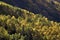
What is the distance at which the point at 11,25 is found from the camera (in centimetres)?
8638

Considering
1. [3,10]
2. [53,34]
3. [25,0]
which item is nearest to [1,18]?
[3,10]

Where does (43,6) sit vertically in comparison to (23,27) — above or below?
below

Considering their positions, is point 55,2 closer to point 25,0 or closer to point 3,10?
point 25,0

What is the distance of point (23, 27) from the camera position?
285 ft

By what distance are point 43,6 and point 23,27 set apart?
7041 centimetres

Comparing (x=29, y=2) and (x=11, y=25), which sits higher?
(x=11, y=25)

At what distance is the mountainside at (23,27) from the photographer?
77438mm

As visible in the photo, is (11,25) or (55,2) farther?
(55,2)

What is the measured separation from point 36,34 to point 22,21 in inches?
586

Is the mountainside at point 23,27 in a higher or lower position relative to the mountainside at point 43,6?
higher

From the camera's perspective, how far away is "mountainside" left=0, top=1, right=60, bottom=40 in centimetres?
7744

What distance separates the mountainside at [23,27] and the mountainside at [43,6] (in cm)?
2689

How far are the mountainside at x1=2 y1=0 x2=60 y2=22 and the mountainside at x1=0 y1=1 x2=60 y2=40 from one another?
26.9 m

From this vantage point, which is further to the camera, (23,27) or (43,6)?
(43,6)
